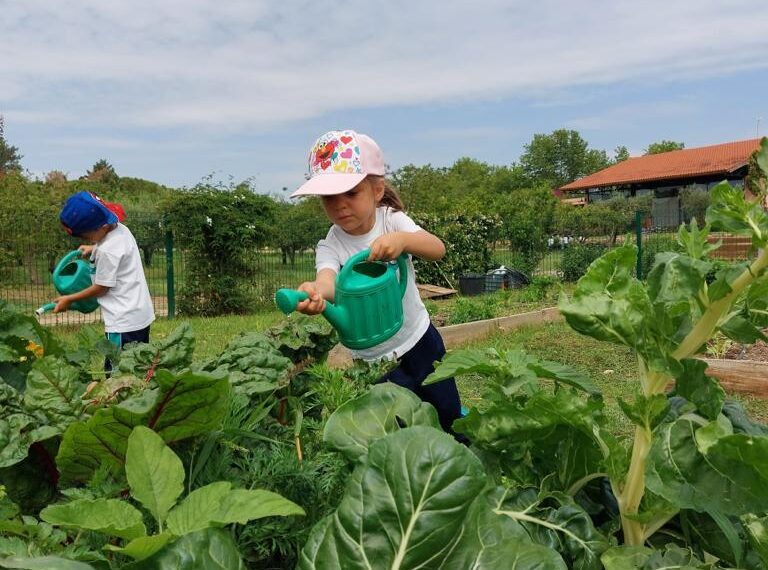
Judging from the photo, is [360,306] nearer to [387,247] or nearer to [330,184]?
[387,247]

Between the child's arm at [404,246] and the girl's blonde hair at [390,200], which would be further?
the girl's blonde hair at [390,200]

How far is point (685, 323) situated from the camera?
843 mm

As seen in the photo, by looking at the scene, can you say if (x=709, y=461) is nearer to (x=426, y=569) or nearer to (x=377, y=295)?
(x=426, y=569)

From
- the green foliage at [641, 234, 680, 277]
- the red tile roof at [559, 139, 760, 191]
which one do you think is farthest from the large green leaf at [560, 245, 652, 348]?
the red tile roof at [559, 139, 760, 191]

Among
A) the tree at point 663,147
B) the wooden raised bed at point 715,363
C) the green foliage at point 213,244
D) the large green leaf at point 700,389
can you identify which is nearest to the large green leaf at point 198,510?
the large green leaf at point 700,389

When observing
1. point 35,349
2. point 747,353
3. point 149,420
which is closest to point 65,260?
point 35,349

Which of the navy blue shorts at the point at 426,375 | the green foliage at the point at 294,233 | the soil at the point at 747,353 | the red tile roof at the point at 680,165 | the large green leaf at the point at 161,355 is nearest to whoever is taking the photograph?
the large green leaf at the point at 161,355

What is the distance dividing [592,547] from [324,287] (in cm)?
176

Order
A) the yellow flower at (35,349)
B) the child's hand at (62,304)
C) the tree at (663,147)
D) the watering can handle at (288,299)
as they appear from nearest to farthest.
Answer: the yellow flower at (35,349)
the watering can handle at (288,299)
the child's hand at (62,304)
the tree at (663,147)

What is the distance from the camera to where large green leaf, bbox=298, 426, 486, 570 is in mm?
662

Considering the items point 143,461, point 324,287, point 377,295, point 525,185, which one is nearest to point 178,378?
point 143,461

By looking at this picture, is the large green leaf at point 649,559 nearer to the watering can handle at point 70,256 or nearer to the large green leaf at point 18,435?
the large green leaf at point 18,435

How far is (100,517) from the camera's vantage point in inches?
26.6

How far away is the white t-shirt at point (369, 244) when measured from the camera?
3.04 m
